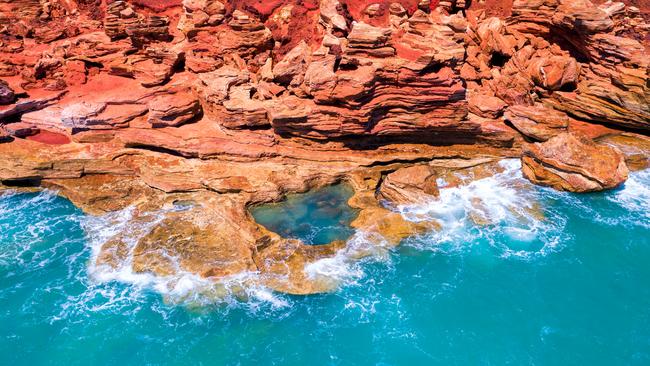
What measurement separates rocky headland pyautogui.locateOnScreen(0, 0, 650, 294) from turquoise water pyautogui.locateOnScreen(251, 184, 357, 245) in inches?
39.0

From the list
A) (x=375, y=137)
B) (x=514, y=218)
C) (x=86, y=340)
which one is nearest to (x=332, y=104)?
(x=375, y=137)

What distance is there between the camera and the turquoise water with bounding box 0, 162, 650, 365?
30.3 m

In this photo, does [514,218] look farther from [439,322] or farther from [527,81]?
[527,81]

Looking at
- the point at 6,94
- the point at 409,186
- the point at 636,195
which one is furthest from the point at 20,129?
the point at 636,195

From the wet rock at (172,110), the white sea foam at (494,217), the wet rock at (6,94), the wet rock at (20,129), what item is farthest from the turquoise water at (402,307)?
the wet rock at (6,94)

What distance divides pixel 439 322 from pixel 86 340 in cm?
2450

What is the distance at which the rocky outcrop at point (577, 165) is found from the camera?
42.5 metres

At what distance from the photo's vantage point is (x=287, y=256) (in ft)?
119

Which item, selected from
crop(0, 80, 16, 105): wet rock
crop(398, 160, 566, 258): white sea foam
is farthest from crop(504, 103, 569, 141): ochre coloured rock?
crop(0, 80, 16, 105): wet rock

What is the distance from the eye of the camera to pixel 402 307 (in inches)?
1308

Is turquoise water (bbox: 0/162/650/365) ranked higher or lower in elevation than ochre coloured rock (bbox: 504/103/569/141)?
lower

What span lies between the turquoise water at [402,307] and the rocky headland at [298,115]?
7.28ft

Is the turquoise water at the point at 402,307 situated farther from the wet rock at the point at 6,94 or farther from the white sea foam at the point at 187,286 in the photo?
the wet rock at the point at 6,94

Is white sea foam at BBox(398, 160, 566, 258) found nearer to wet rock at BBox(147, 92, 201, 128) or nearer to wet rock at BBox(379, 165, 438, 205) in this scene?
wet rock at BBox(379, 165, 438, 205)
